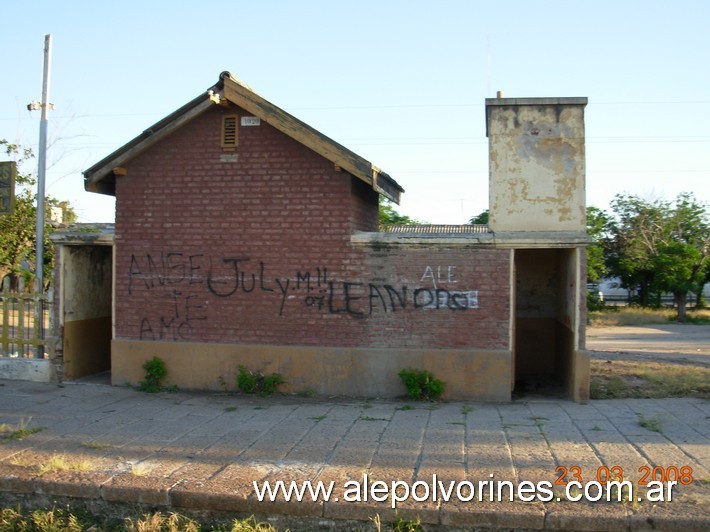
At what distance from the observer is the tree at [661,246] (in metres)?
27.7

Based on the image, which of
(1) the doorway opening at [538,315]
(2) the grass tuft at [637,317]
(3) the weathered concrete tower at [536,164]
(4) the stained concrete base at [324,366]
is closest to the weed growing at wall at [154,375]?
(4) the stained concrete base at [324,366]

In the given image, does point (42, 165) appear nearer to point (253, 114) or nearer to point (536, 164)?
point (253, 114)

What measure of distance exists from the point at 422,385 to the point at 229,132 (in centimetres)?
489

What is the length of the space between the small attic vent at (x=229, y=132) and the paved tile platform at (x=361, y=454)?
12.7ft

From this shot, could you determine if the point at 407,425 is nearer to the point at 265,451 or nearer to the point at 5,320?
the point at 265,451

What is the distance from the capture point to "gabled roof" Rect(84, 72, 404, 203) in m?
9.52

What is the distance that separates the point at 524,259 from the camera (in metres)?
12.5

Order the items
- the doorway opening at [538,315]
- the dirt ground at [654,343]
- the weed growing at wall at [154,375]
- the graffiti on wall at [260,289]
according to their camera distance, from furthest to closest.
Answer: the dirt ground at [654,343] < the doorway opening at [538,315] < the weed growing at wall at [154,375] < the graffiti on wall at [260,289]

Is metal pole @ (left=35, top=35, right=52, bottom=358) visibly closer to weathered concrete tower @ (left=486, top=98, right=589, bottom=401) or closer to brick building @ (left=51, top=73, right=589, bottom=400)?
brick building @ (left=51, top=73, right=589, bottom=400)

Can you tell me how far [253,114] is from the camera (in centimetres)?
1001

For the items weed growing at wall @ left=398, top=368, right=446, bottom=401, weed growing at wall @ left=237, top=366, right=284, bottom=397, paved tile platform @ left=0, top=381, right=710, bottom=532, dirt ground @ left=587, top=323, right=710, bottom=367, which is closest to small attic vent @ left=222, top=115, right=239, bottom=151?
weed growing at wall @ left=237, top=366, right=284, bottom=397

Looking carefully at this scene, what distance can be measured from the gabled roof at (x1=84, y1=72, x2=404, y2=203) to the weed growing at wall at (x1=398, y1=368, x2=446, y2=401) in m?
2.79

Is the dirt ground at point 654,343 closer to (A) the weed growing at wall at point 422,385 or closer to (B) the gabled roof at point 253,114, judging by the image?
(A) the weed growing at wall at point 422,385

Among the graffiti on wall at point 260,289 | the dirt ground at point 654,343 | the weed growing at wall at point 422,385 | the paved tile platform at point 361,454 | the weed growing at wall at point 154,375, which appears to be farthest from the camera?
the dirt ground at point 654,343
